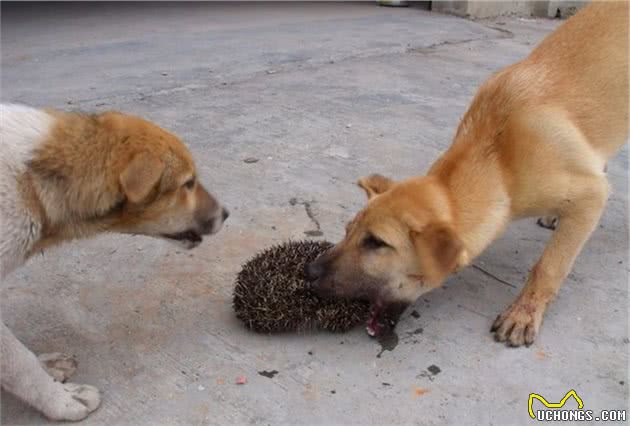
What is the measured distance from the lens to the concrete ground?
3414 mm

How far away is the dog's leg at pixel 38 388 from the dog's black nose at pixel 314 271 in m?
1.25

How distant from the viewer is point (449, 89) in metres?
8.70

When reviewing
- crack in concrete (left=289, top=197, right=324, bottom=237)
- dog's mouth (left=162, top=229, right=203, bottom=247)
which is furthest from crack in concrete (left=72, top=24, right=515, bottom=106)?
dog's mouth (left=162, top=229, right=203, bottom=247)

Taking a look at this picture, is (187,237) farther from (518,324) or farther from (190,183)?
(518,324)

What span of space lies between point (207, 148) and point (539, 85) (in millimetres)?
3211

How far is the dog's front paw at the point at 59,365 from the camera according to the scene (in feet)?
11.4

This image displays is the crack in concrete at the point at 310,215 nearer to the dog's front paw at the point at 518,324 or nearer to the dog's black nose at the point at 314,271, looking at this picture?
the dog's black nose at the point at 314,271

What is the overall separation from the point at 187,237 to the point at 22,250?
0.88m

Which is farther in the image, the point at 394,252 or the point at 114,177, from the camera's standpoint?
the point at 394,252

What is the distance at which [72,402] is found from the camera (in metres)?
3.23

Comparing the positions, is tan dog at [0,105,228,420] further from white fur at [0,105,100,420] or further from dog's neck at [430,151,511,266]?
dog's neck at [430,151,511,266]

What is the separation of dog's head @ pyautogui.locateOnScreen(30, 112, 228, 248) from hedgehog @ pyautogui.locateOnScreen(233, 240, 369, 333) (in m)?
0.54

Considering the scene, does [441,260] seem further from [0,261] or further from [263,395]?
[0,261]

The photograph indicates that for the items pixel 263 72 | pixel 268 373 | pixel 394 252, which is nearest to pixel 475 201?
pixel 394 252
